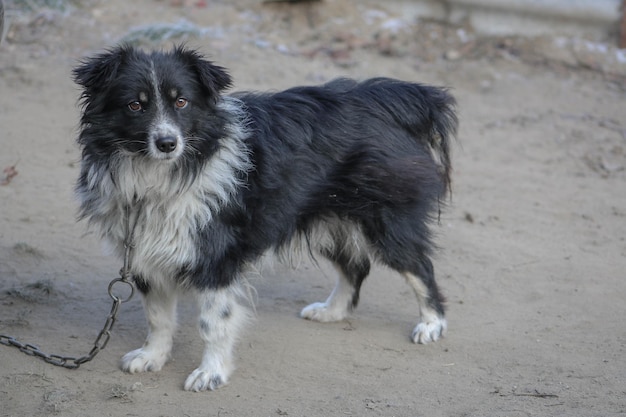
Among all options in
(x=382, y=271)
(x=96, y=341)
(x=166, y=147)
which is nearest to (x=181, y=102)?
(x=166, y=147)

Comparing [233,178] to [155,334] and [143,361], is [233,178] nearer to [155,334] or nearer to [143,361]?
[155,334]

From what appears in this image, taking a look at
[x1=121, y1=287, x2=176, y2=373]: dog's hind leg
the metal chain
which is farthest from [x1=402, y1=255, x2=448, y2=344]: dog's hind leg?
the metal chain

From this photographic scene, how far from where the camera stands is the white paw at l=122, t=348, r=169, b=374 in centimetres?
465

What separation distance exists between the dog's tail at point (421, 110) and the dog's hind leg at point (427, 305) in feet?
1.77

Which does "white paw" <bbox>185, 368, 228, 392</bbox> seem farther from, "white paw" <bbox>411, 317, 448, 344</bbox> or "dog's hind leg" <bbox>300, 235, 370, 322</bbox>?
"white paw" <bbox>411, 317, 448, 344</bbox>

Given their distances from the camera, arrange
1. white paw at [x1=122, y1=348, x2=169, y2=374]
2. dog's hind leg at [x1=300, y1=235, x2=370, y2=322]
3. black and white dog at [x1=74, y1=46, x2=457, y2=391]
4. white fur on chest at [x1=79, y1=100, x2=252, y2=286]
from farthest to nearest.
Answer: dog's hind leg at [x1=300, y1=235, x2=370, y2=322], white paw at [x1=122, y1=348, x2=169, y2=374], white fur on chest at [x1=79, y1=100, x2=252, y2=286], black and white dog at [x1=74, y1=46, x2=457, y2=391]

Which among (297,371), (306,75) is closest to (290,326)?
(297,371)

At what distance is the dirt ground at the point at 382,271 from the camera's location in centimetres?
444

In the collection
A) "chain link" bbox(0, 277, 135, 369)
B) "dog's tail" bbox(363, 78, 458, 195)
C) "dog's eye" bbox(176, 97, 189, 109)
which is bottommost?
"chain link" bbox(0, 277, 135, 369)

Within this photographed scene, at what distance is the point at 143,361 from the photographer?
4.68 m

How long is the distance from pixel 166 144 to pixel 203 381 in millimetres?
1352

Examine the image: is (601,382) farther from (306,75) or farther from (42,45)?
(42,45)

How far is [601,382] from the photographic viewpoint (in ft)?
14.9

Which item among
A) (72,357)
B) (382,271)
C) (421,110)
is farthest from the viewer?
(382,271)
